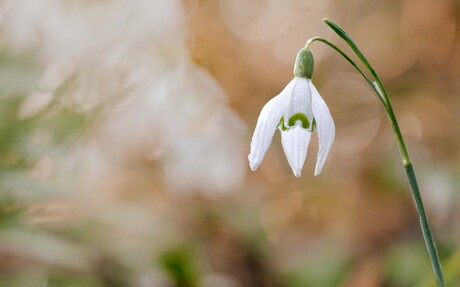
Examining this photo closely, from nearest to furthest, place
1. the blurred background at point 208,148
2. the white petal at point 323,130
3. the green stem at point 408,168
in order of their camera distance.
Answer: the green stem at point 408,168, the white petal at point 323,130, the blurred background at point 208,148

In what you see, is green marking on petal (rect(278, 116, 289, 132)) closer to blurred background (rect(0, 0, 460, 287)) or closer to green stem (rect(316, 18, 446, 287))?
green stem (rect(316, 18, 446, 287))

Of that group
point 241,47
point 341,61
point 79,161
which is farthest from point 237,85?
point 79,161

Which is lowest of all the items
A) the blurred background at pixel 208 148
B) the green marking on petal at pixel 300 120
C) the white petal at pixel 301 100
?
the green marking on petal at pixel 300 120

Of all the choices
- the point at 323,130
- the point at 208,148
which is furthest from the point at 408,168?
the point at 208,148

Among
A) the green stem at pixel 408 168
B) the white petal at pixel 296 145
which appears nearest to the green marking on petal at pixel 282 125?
the white petal at pixel 296 145

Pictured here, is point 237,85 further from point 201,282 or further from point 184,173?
point 201,282

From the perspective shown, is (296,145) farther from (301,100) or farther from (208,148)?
(208,148)

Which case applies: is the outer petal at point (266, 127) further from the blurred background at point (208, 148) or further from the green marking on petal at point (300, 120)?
the blurred background at point (208, 148)

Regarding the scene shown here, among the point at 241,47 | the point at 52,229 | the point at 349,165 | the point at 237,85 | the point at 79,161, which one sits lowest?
the point at 52,229
